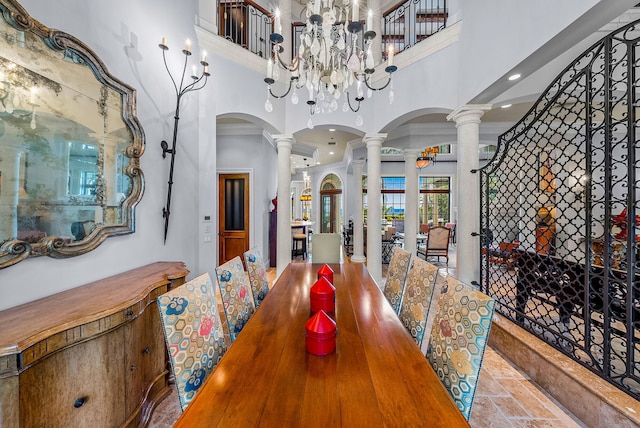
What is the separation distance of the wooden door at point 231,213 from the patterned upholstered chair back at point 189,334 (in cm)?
420

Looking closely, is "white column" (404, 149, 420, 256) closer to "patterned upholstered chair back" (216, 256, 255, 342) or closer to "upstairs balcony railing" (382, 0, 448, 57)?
"upstairs balcony railing" (382, 0, 448, 57)

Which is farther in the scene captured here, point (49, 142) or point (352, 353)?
point (49, 142)

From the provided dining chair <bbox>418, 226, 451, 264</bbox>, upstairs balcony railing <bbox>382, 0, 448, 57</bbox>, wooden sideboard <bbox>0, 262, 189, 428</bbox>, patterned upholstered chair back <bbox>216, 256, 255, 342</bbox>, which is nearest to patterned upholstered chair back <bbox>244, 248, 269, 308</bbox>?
patterned upholstered chair back <bbox>216, 256, 255, 342</bbox>

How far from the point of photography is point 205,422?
775mm

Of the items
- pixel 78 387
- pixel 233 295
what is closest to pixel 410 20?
pixel 233 295

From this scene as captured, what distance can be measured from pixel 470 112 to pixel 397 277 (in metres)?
2.28

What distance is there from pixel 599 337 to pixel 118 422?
4033mm

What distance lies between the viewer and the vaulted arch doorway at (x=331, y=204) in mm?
10580

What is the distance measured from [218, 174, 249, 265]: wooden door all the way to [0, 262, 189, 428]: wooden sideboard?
11.8 feet

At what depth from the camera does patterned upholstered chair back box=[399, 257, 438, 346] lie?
163cm

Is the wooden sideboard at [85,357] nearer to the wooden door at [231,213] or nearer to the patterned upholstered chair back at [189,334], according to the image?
the patterned upholstered chair back at [189,334]

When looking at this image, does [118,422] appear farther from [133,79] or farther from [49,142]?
[133,79]

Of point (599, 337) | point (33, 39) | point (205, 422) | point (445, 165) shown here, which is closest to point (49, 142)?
point (33, 39)

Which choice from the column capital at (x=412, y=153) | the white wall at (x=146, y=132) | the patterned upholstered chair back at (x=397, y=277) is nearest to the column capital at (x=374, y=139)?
the column capital at (x=412, y=153)
